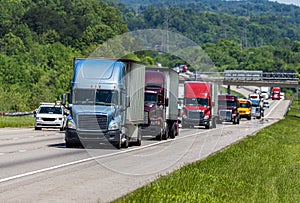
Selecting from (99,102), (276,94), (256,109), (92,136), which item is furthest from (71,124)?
(276,94)

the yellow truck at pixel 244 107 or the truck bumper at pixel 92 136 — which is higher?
the yellow truck at pixel 244 107

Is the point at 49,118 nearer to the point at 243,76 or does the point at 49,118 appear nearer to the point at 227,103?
the point at 227,103

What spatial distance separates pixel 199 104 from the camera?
192 ft

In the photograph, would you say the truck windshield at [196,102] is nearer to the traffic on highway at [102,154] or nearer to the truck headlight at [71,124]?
the traffic on highway at [102,154]

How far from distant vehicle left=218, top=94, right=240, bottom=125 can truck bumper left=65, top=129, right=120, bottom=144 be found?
154 feet

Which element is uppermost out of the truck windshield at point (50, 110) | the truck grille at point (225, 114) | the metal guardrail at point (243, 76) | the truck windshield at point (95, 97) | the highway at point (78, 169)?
the metal guardrail at point (243, 76)

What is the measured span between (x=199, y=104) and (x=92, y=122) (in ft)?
102

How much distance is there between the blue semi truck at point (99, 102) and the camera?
1096 inches

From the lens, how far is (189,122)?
59594 mm

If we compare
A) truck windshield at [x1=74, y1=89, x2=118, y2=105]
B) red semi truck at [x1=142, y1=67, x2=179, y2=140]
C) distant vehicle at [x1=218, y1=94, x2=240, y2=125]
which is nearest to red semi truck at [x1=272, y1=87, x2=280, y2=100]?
distant vehicle at [x1=218, y1=94, x2=240, y2=125]

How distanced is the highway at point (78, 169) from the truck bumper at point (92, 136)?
40 centimetres

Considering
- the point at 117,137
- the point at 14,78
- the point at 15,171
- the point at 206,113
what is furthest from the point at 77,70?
the point at 14,78

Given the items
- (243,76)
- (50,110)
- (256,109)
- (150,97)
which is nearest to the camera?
(150,97)

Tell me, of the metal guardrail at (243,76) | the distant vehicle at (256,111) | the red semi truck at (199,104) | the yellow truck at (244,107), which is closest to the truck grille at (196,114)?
the red semi truck at (199,104)
